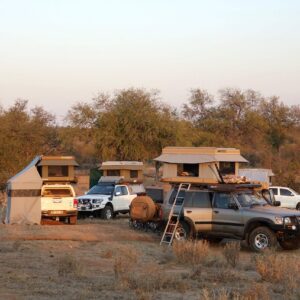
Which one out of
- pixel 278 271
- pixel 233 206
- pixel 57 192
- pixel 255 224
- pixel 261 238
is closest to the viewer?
pixel 278 271

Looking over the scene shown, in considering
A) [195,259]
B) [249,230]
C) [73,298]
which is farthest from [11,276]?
[249,230]

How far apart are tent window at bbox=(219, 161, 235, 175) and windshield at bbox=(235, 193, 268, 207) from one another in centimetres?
283

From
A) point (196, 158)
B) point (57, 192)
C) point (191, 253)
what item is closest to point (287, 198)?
point (57, 192)

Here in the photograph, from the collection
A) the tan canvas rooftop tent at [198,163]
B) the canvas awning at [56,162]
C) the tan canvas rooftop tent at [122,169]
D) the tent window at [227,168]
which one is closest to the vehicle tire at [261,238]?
the tan canvas rooftop tent at [198,163]

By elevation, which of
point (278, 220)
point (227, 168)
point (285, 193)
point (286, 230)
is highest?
point (227, 168)

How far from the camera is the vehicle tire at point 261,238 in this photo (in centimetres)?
1797

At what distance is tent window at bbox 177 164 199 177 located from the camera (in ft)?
69.7

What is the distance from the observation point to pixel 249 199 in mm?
19188

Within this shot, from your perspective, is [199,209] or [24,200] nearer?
[199,209]

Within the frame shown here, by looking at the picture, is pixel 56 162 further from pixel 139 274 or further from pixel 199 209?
pixel 139 274

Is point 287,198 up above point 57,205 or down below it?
above

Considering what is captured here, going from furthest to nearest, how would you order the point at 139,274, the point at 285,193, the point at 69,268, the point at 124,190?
the point at 285,193, the point at 124,190, the point at 69,268, the point at 139,274

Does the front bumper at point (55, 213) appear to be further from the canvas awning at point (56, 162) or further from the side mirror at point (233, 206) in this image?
the side mirror at point (233, 206)

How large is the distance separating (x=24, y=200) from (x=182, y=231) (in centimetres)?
724
